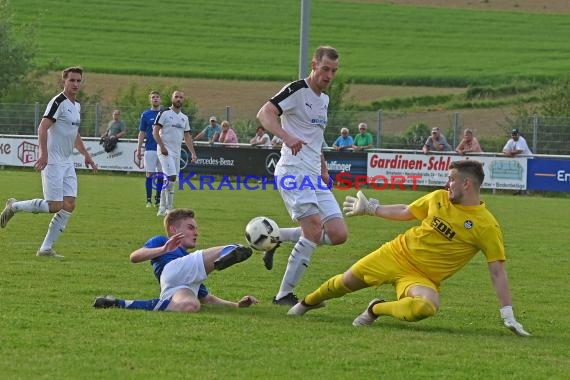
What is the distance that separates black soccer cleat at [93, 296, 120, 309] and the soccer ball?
1.13 metres

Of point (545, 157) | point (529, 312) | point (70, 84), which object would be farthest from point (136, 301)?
point (545, 157)

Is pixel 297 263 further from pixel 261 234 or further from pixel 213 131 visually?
pixel 213 131

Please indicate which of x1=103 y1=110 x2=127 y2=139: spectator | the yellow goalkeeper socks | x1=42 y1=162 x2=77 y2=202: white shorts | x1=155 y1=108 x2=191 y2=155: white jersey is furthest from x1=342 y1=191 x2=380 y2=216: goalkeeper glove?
x1=103 y1=110 x2=127 y2=139: spectator

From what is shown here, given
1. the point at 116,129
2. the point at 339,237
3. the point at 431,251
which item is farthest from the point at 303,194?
the point at 116,129

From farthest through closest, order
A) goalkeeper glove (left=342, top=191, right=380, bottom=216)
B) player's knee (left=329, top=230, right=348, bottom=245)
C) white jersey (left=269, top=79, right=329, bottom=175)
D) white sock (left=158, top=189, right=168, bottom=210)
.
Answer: white sock (left=158, top=189, right=168, bottom=210)
player's knee (left=329, top=230, right=348, bottom=245)
white jersey (left=269, top=79, right=329, bottom=175)
goalkeeper glove (left=342, top=191, right=380, bottom=216)

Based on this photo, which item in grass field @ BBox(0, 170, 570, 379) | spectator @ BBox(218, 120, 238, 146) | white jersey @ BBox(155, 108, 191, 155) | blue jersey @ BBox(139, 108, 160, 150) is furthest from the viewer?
spectator @ BBox(218, 120, 238, 146)

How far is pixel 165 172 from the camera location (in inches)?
779

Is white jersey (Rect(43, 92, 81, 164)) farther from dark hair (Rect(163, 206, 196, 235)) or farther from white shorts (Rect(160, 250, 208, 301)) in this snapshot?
white shorts (Rect(160, 250, 208, 301))

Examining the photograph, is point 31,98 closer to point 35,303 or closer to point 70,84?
point 70,84

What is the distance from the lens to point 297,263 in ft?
30.9

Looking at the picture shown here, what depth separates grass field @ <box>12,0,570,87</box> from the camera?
2324 inches

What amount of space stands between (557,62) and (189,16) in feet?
78.3

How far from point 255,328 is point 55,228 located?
5.13 meters

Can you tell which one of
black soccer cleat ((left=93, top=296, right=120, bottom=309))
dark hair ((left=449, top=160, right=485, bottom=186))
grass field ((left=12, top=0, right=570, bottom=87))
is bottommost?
black soccer cleat ((left=93, top=296, right=120, bottom=309))
